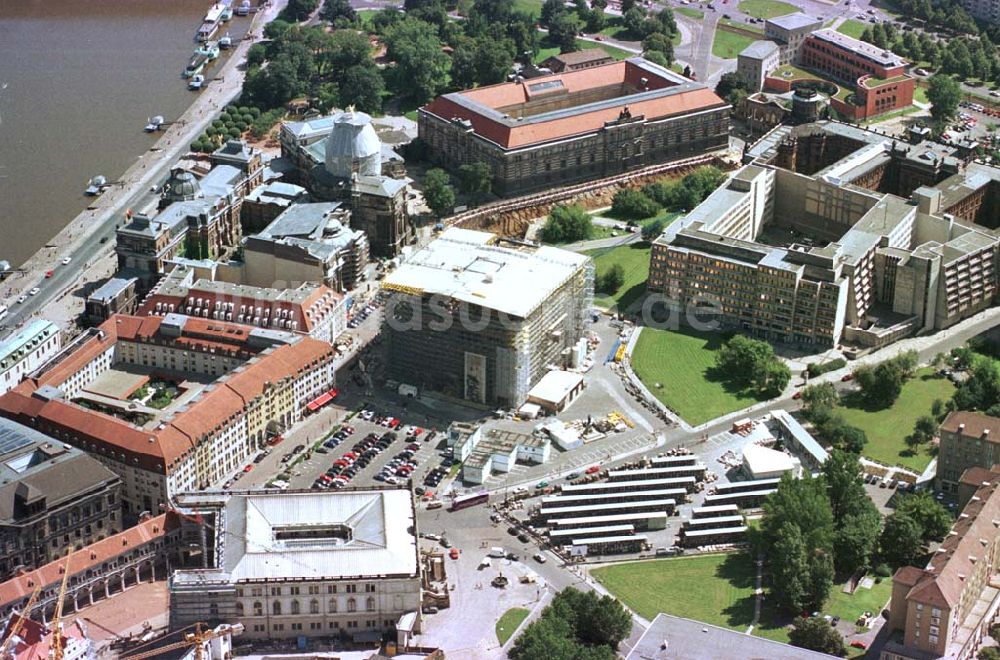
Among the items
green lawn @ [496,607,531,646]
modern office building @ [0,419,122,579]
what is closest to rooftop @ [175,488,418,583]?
modern office building @ [0,419,122,579]

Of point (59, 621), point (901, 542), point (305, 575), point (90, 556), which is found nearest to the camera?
point (59, 621)

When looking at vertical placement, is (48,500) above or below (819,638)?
above

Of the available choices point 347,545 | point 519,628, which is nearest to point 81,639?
point 347,545

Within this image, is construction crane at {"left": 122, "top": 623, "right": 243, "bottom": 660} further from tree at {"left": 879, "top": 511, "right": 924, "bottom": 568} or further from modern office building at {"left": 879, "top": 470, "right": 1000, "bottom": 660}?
tree at {"left": 879, "top": 511, "right": 924, "bottom": 568}

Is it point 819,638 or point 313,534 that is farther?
point 313,534

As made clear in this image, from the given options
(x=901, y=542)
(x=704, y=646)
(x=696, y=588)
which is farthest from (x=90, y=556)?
(x=901, y=542)

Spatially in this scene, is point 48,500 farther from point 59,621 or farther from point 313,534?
point 313,534

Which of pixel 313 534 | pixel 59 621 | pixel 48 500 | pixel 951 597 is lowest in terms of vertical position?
pixel 59 621

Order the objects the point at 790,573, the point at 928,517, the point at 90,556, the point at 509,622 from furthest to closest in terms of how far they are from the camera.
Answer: the point at 928,517
the point at 90,556
the point at 790,573
the point at 509,622
